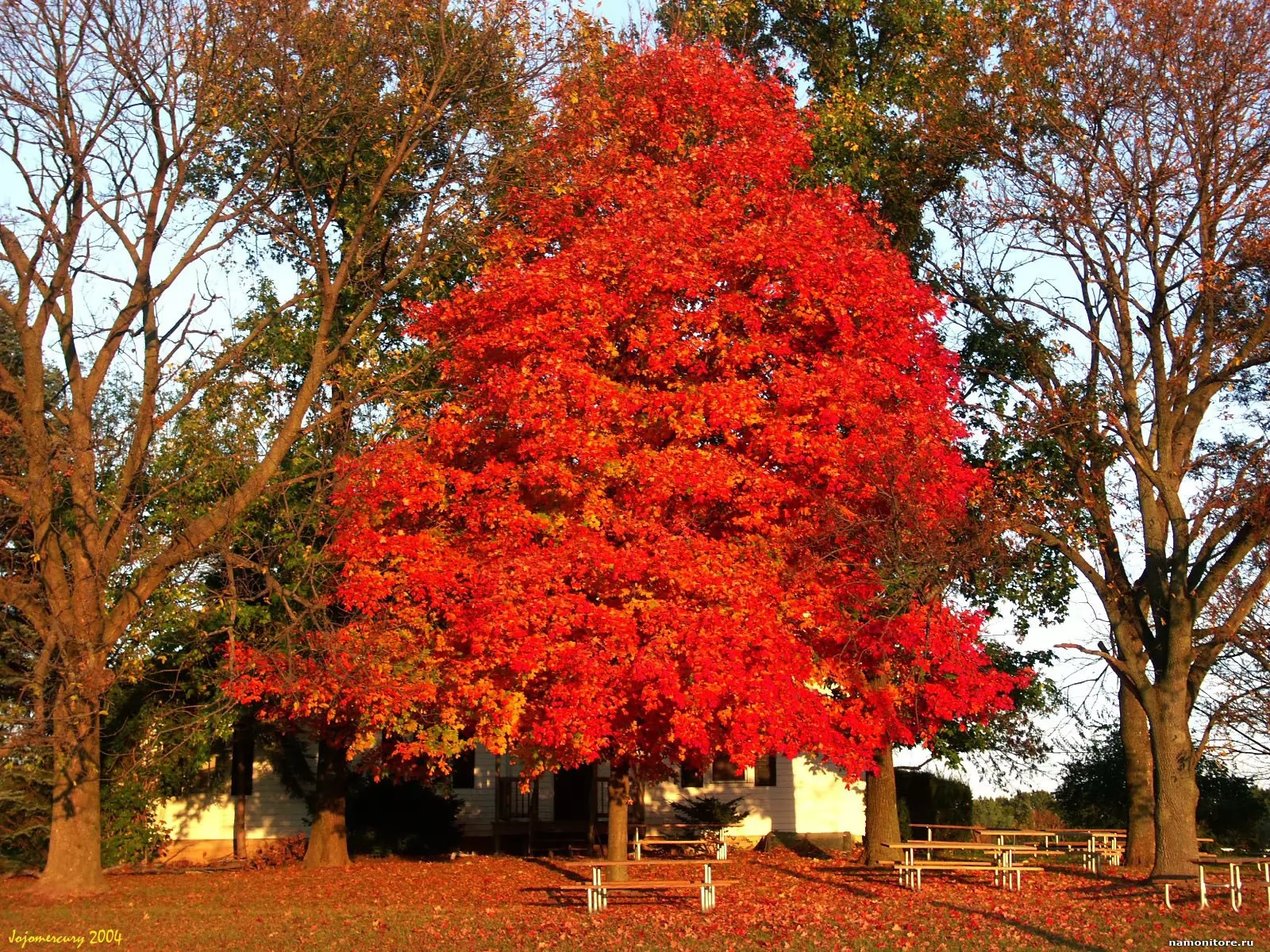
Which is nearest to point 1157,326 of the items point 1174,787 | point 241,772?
point 1174,787

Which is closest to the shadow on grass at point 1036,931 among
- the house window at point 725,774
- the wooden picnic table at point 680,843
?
the wooden picnic table at point 680,843

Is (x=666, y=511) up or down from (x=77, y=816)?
up

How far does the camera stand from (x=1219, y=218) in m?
19.7

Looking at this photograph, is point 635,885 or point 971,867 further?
point 971,867

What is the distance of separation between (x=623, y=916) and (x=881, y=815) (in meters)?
8.62

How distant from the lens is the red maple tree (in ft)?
51.5

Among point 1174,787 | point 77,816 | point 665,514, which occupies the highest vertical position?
point 665,514

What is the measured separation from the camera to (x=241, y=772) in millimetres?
26531

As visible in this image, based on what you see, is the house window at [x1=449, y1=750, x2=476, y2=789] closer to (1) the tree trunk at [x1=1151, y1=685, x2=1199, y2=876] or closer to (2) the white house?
(2) the white house

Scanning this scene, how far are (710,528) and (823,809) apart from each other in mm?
14275

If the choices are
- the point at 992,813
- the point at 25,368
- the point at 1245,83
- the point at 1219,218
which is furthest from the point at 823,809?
the point at 25,368

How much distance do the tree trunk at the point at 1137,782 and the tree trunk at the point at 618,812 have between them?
33.8ft

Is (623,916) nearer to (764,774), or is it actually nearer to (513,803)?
(513,803)
